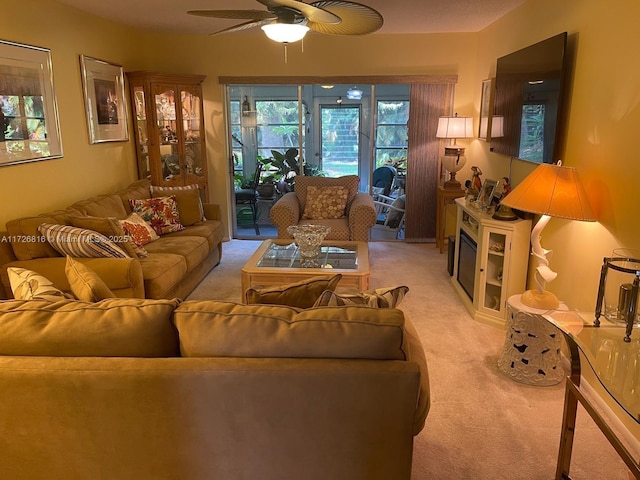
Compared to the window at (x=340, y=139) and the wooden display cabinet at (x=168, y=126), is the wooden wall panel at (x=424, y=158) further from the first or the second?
the wooden display cabinet at (x=168, y=126)

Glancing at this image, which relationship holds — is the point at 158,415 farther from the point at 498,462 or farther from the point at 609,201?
the point at 609,201

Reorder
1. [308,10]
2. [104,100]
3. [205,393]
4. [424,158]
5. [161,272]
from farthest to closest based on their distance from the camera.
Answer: [424,158]
[104,100]
[161,272]
[308,10]
[205,393]

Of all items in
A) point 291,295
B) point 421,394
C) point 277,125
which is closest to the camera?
point 421,394

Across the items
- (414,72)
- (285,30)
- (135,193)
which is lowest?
(135,193)

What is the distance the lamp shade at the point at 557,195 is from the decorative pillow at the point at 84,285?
85.4 inches

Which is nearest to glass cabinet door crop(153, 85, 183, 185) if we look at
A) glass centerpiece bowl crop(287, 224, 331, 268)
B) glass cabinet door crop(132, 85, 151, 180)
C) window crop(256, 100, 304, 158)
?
glass cabinet door crop(132, 85, 151, 180)

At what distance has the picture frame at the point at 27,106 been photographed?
329 centimetres

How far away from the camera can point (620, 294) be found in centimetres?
207

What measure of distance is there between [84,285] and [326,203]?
3.37m

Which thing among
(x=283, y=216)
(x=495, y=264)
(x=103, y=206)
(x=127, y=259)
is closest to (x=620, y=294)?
(x=495, y=264)

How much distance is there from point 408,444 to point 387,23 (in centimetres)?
430

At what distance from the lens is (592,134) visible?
270 cm

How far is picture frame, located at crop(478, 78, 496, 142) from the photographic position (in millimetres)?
4736

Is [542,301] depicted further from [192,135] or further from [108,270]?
[192,135]
